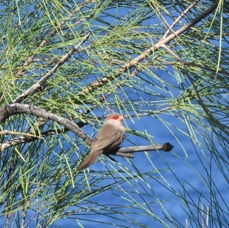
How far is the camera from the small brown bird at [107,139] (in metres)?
1.08

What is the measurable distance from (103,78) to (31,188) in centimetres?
29

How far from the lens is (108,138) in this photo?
1.12 metres

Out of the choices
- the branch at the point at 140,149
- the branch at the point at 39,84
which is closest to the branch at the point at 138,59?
the branch at the point at 39,84

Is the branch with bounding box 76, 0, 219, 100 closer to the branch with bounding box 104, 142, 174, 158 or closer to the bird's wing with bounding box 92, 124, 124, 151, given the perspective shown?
the bird's wing with bounding box 92, 124, 124, 151

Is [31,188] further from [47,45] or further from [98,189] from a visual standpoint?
[47,45]

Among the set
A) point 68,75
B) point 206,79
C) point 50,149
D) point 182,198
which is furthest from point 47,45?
point 182,198

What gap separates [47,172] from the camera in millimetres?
1438

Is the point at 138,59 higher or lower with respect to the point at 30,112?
higher

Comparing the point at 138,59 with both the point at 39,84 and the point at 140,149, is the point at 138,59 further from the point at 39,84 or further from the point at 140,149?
the point at 140,149

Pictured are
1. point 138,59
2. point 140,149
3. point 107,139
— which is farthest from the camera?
point 138,59

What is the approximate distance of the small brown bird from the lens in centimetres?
108

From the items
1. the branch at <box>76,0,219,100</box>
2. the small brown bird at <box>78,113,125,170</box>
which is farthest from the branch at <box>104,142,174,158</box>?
the branch at <box>76,0,219,100</box>

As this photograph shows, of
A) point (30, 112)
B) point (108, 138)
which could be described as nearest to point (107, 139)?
point (108, 138)

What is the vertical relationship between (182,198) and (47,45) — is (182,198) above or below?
below
